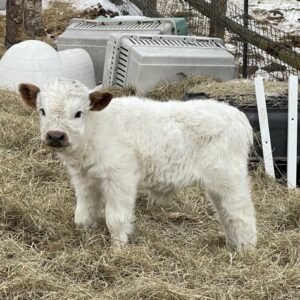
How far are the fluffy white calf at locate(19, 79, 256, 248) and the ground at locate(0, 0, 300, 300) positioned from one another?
0.20m

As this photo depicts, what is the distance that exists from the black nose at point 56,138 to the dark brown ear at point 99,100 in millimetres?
327

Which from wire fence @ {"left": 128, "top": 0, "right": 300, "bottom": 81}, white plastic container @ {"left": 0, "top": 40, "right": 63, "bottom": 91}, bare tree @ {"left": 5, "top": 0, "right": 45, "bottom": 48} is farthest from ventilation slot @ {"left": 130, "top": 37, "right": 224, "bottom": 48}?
bare tree @ {"left": 5, "top": 0, "right": 45, "bottom": 48}

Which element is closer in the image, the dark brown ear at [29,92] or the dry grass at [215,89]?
the dark brown ear at [29,92]

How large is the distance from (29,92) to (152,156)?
789 mm

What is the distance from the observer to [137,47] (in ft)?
24.8

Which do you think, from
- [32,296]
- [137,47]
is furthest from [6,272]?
[137,47]

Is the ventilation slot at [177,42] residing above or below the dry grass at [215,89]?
above

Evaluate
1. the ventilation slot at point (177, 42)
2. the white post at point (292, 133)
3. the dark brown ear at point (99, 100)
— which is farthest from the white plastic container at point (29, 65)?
the dark brown ear at point (99, 100)

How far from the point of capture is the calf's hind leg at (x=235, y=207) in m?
4.16

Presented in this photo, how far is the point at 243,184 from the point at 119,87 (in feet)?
12.4

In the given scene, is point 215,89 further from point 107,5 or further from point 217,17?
point 107,5

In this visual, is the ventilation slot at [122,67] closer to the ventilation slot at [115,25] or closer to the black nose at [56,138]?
the ventilation slot at [115,25]

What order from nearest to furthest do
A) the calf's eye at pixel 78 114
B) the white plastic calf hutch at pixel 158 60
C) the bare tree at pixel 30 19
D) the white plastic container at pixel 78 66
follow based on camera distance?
the calf's eye at pixel 78 114 → the white plastic calf hutch at pixel 158 60 → the white plastic container at pixel 78 66 → the bare tree at pixel 30 19

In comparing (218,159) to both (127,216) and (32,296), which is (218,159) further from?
(32,296)
